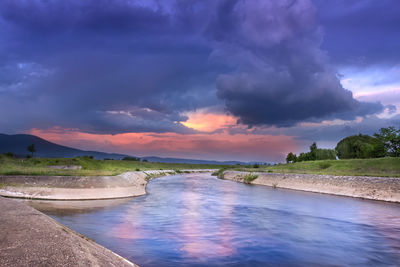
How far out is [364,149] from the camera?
11381 cm

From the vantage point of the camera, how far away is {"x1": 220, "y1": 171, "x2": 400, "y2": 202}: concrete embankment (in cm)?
3656

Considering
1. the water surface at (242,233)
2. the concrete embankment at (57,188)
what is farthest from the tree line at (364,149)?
the concrete embankment at (57,188)

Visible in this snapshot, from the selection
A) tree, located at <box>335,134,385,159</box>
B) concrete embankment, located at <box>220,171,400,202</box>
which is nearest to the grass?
concrete embankment, located at <box>220,171,400,202</box>

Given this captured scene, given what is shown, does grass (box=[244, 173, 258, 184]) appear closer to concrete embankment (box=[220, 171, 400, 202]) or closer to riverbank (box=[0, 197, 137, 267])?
concrete embankment (box=[220, 171, 400, 202])

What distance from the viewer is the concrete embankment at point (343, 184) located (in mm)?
36556

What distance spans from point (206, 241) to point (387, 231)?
14295 millimetres

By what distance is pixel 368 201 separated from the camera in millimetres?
36656

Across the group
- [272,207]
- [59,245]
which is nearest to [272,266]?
[59,245]

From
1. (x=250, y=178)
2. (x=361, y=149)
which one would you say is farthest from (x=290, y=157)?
(x=250, y=178)

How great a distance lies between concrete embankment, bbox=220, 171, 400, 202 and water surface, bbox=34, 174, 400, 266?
4.90 metres

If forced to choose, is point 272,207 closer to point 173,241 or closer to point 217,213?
point 217,213

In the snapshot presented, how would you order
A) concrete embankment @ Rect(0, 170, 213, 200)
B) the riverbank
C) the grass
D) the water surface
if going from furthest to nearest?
the grass, concrete embankment @ Rect(0, 170, 213, 200), the water surface, the riverbank

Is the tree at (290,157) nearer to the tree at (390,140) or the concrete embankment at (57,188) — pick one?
the tree at (390,140)

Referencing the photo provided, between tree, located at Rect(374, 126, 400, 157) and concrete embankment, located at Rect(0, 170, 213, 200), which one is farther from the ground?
tree, located at Rect(374, 126, 400, 157)
